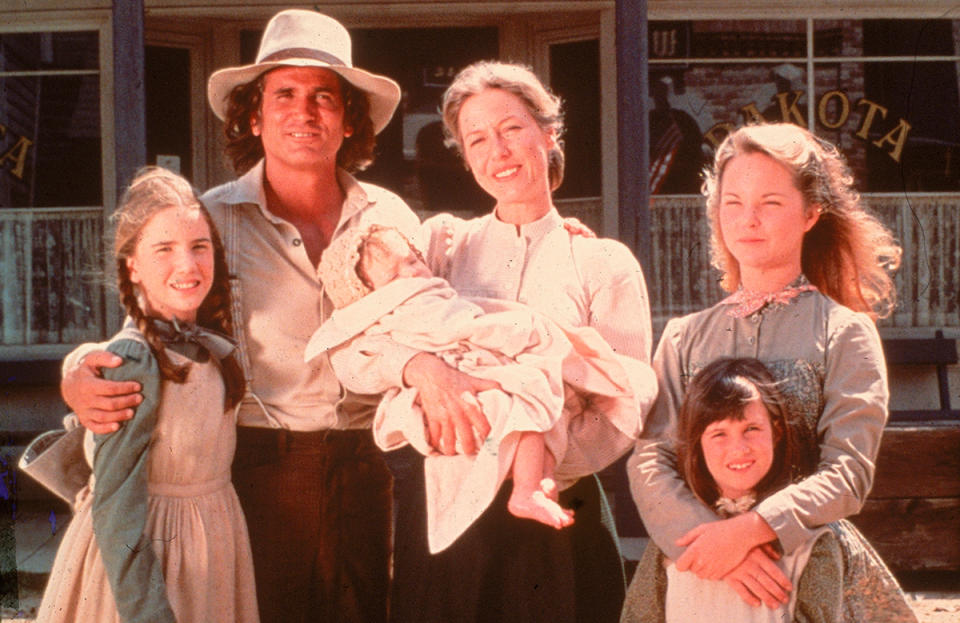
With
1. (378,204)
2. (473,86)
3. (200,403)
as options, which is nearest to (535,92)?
(473,86)

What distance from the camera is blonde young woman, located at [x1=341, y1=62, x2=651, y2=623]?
107 inches

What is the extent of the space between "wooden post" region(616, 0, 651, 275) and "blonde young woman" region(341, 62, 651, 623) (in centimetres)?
329

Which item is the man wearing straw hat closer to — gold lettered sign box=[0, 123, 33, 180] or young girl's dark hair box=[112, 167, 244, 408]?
young girl's dark hair box=[112, 167, 244, 408]

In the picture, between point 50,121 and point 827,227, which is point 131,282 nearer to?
point 827,227

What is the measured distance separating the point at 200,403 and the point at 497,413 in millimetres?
885

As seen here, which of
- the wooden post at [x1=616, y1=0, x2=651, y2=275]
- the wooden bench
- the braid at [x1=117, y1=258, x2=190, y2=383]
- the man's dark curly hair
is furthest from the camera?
the wooden post at [x1=616, y1=0, x2=651, y2=275]

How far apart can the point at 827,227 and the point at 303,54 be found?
5.21 feet

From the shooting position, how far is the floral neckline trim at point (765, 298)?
2.69m

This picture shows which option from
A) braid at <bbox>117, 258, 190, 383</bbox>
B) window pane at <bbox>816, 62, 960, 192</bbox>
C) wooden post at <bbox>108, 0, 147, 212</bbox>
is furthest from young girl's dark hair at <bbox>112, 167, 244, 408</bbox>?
window pane at <bbox>816, 62, 960, 192</bbox>

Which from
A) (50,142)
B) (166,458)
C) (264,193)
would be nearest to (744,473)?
(166,458)

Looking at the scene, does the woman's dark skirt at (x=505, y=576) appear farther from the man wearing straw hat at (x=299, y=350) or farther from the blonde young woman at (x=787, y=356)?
the man wearing straw hat at (x=299, y=350)

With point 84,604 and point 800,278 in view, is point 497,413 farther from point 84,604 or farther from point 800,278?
point 84,604

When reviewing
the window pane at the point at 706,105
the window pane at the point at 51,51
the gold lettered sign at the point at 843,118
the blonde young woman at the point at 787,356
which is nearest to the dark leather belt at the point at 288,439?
the blonde young woman at the point at 787,356

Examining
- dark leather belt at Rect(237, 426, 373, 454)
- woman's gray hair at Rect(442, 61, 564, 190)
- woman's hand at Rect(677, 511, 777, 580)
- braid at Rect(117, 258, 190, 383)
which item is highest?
woman's gray hair at Rect(442, 61, 564, 190)
